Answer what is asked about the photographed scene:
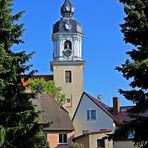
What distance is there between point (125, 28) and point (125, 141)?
3266 centimetres

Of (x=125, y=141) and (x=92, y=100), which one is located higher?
(x=92, y=100)

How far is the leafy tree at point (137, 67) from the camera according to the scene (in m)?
20.5

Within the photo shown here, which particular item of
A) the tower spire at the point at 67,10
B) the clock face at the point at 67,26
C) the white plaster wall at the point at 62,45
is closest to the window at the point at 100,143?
the white plaster wall at the point at 62,45

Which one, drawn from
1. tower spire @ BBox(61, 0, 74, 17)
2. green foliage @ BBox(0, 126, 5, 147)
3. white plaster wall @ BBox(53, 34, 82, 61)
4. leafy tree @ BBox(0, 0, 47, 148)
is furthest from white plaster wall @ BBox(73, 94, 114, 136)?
tower spire @ BBox(61, 0, 74, 17)

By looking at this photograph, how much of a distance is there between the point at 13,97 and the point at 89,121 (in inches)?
1511

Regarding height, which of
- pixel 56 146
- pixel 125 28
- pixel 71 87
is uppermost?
pixel 71 87

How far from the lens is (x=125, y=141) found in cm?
5288

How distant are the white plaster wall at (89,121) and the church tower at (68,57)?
23.7 metres

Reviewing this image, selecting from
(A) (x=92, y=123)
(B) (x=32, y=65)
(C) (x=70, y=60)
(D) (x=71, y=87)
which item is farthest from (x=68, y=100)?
(B) (x=32, y=65)

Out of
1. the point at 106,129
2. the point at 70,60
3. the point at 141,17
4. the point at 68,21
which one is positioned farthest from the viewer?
the point at 68,21

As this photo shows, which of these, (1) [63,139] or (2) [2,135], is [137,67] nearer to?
(2) [2,135]

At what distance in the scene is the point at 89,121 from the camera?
61875mm

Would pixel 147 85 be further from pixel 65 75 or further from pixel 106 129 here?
pixel 65 75

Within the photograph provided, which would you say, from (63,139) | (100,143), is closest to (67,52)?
(63,139)
